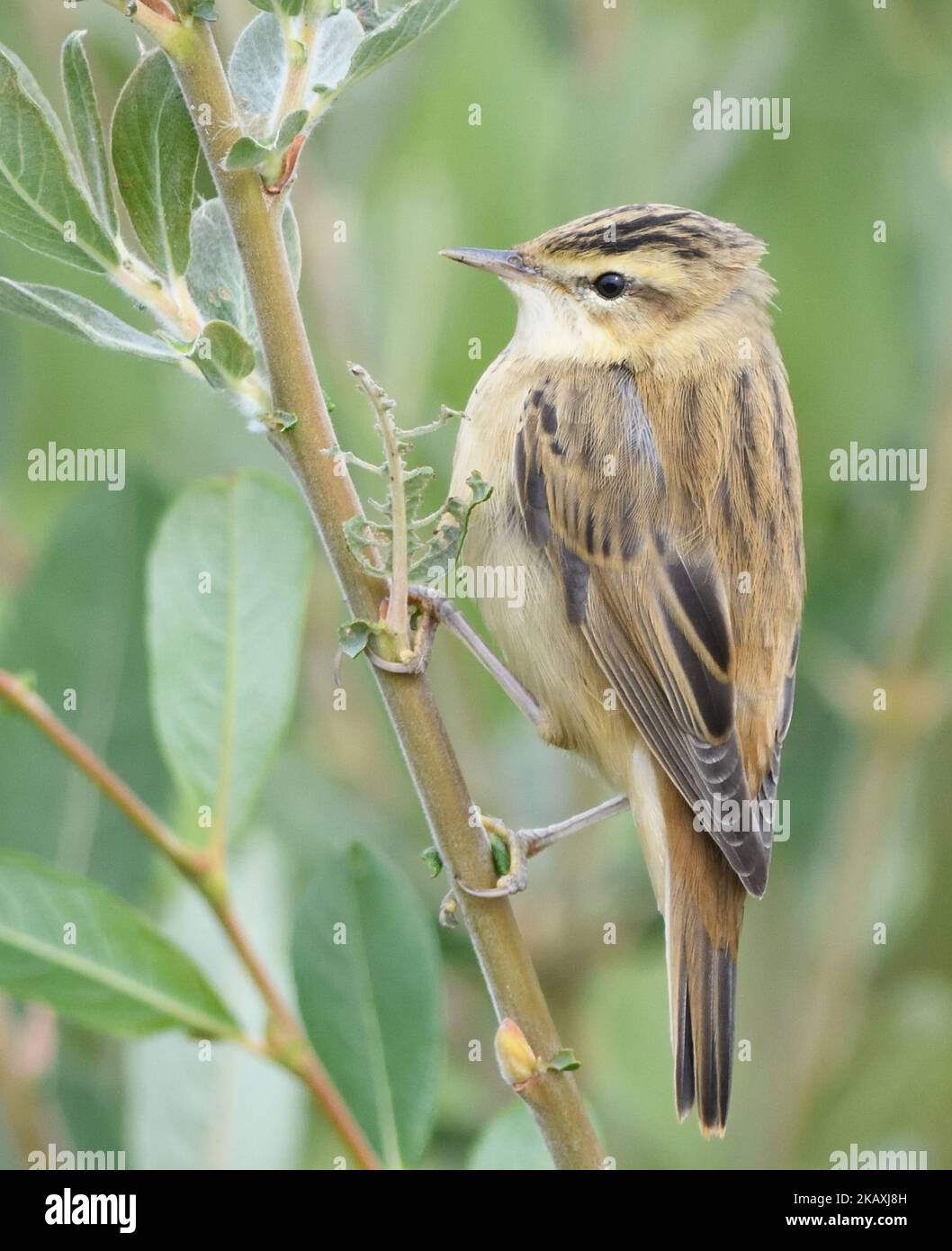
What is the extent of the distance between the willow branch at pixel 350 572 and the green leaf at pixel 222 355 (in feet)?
0.10

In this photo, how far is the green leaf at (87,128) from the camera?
207 cm

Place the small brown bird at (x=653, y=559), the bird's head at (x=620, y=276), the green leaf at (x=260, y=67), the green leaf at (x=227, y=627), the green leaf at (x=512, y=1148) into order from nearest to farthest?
the green leaf at (x=260, y=67), the green leaf at (x=512, y=1148), the green leaf at (x=227, y=627), the small brown bird at (x=653, y=559), the bird's head at (x=620, y=276)

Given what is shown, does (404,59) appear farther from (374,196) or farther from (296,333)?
(296,333)

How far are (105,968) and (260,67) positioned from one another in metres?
1.34

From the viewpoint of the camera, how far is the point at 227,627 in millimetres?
2818

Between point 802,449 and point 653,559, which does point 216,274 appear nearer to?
point 653,559

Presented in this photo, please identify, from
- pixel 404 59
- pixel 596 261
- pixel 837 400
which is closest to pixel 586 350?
pixel 596 261

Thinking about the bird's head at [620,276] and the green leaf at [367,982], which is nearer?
the green leaf at [367,982]

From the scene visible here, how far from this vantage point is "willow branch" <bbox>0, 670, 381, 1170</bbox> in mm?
2363

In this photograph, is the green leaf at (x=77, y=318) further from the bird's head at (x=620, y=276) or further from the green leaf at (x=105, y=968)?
the bird's head at (x=620, y=276)

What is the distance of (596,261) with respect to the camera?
402cm

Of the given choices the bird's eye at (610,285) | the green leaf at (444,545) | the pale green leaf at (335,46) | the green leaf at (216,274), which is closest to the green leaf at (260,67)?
the pale green leaf at (335,46)

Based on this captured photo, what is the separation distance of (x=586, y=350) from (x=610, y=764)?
1.10m

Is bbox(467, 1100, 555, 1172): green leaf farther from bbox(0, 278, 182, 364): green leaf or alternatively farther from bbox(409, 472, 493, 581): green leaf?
bbox(0, 278, 182, 364): green leaf
